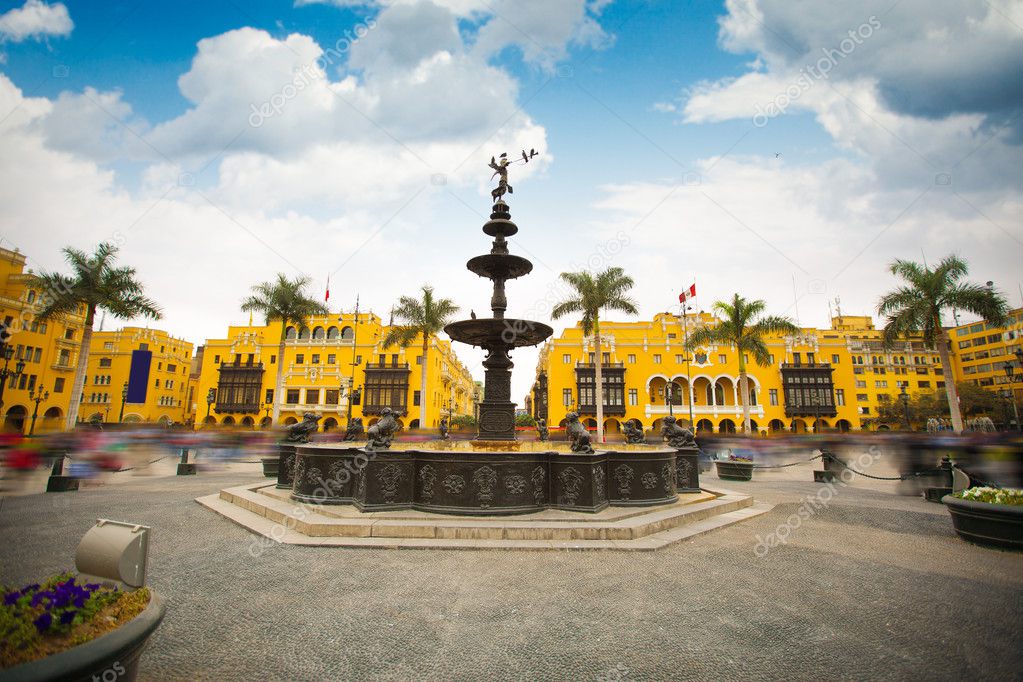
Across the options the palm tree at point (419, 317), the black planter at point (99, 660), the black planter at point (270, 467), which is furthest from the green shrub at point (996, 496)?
the palm tree at point (419, 317)

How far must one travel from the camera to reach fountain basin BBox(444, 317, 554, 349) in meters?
9.30

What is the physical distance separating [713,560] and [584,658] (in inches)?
129

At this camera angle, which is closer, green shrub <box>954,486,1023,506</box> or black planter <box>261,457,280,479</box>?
green shrub <box>954,486,1023,506</box>

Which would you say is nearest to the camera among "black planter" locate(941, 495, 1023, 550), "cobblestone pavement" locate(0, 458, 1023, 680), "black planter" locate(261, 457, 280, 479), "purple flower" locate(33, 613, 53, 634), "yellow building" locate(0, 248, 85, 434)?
"purple flower" locate(33, 613, 53, 634)

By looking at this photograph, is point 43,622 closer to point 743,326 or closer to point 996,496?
point 996,496

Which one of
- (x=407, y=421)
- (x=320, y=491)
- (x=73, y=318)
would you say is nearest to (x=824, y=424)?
(x=407, y=421)

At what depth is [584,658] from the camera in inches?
135

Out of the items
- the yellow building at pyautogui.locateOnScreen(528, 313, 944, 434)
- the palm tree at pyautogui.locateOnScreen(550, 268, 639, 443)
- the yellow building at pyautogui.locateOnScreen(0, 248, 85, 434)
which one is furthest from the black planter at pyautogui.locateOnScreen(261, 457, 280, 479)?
the yellow building at pyautogui.locateOnScreen(528, 313, 944, 434)

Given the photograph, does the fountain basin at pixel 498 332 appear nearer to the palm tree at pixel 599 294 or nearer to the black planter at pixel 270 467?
the black planter at pixel 270 467

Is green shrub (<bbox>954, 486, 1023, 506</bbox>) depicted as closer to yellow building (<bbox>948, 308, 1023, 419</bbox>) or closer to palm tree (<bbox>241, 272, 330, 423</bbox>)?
palm tree (<bbox>241, 272, 330, 423</bbox>)

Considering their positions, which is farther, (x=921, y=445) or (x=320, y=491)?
(x=921, y=445)

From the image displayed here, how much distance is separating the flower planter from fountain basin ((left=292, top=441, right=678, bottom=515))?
855 cm

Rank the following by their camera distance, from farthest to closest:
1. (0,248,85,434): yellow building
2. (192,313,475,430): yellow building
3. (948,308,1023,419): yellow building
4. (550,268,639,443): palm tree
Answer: (948,308,1023,419): yellow building
(192,313,475,430): yellow building
(0,248,85,434): yellow building
(550,268,639,443): palm tree

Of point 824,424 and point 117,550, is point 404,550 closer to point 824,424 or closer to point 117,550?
point 117,550
